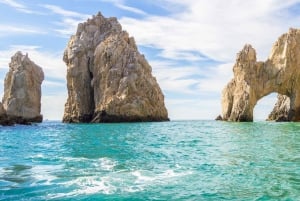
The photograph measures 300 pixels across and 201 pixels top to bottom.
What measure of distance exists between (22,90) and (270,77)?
236 feet

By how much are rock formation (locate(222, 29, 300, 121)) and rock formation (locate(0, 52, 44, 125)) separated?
60809 millimetres

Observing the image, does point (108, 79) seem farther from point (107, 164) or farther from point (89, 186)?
point (89, 186)

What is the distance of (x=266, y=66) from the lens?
85.9 meters

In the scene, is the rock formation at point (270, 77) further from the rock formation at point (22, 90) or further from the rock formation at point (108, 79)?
the rock formation at point (22, 90)

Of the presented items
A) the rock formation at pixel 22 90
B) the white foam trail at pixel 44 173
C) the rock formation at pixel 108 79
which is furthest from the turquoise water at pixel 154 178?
the rock formation at pixel 22 90

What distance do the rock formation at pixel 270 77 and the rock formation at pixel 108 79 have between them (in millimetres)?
25428

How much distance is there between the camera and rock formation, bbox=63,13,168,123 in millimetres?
Result: 102225

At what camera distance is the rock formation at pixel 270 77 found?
267ft

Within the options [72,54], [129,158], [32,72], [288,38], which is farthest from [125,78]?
Answer: [129,158]

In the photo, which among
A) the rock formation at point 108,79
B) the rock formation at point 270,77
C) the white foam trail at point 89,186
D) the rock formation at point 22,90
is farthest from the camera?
the rock formation at point 22,90

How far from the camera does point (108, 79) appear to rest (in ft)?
359

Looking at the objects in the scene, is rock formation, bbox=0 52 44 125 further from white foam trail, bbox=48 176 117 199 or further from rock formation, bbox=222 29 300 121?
white foam trail, bbox=48 176 117 199

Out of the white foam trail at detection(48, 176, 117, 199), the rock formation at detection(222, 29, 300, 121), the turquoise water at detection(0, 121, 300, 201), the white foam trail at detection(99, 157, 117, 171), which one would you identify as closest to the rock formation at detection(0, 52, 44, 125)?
the rock formation at detection(222, 29, 300, 121)

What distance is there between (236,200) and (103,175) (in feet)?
19.9
